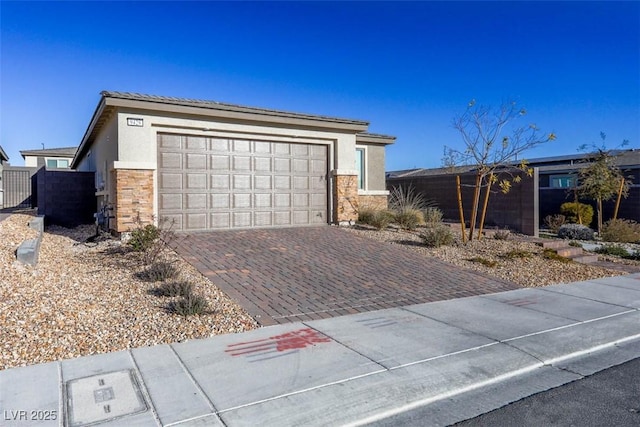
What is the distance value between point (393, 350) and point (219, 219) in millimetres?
Result: 9016

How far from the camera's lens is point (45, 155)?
36156 mm

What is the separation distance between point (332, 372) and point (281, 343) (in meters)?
1.01

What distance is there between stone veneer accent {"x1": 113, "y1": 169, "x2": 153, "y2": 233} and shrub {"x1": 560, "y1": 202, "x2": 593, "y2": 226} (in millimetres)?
17101

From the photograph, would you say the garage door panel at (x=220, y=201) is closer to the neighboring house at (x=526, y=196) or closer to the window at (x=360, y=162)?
the window at (x=360, y=162)

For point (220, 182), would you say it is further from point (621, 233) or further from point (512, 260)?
point (621, 233)

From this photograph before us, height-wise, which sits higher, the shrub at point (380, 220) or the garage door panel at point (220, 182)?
the garage door panel at point (220, 182)

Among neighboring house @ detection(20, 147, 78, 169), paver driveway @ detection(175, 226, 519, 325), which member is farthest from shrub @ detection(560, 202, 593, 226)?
neighboring house @ detection(20, 147, 78, 169)

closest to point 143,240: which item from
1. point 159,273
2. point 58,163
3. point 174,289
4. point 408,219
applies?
point 159,273

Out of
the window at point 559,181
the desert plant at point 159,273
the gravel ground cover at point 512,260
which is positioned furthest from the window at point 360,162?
the window at point 559,181

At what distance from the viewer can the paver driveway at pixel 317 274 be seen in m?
7.34

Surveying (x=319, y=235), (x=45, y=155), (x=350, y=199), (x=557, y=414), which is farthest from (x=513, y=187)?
(x=45, y=155)

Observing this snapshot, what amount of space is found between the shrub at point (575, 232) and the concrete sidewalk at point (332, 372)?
36.0 ft

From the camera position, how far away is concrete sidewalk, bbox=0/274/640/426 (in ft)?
12.9

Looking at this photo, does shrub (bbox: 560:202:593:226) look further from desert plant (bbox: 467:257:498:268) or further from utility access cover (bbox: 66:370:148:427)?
Answer: utility access cover (bbox: 66:370:148:427)
